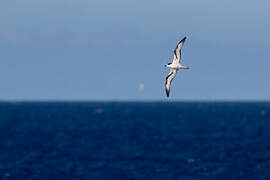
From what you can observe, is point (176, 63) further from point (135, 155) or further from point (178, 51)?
point (135, 155)

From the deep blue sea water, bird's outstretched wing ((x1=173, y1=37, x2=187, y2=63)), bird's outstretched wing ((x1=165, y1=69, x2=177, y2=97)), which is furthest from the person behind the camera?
the deep blue sea water

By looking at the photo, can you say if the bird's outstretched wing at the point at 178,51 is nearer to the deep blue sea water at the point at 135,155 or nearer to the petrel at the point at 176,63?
the petrel at the point at 176,63

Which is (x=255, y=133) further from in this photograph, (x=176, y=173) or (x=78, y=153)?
(x=176, y=173)

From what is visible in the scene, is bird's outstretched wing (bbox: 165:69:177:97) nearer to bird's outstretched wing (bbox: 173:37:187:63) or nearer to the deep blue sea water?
bird's outstretched wing (bbox: 173:37:187:63)

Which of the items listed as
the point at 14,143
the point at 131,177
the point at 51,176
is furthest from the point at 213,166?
the point at 14,143

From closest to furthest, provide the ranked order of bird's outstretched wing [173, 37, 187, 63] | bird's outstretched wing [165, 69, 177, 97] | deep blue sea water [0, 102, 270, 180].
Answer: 1. bird's outstretched wing [173, 37, 187, 63]
2. bird's outstretched wing [165, 69, 177, 97]
3. deep blue sea water [0, 102, 270, 180]

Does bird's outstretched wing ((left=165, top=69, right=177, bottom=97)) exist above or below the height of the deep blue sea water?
above

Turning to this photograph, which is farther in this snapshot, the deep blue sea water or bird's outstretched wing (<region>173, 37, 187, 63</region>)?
the deep blue sea water

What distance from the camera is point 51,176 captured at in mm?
87875

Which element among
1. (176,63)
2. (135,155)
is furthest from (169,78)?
(135,155)

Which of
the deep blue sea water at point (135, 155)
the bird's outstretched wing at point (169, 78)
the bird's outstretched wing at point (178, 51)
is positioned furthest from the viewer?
the deep blue sea water at point (135, 155)

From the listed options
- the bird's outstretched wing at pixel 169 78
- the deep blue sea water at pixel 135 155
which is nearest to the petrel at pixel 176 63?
the bird's outstretched wing at pixel 169 78

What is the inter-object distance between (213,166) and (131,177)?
62.9ft

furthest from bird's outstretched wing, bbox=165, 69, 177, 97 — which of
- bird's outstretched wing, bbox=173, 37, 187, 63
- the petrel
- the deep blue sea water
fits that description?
the deep blue sea water
